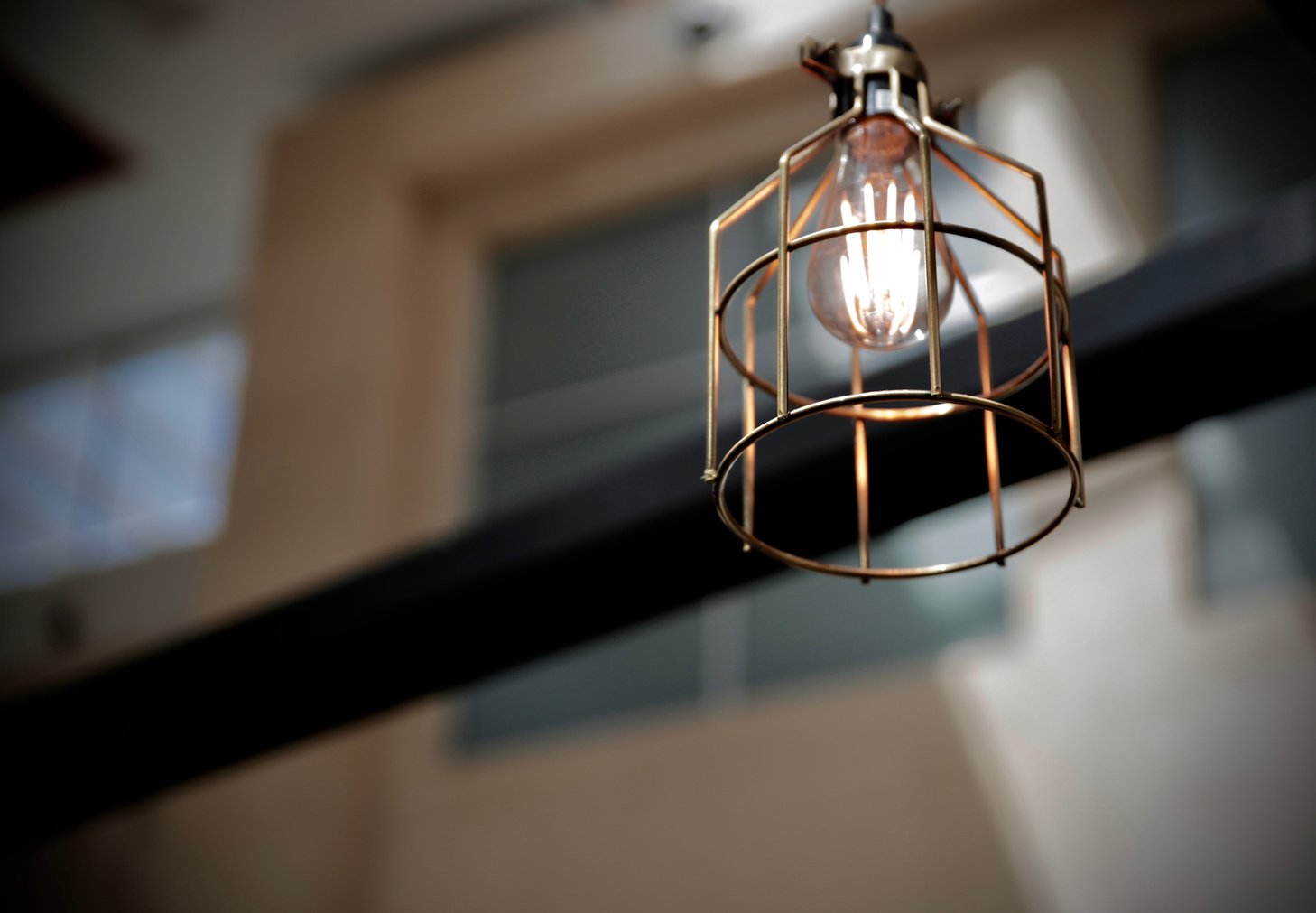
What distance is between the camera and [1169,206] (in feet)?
14.8

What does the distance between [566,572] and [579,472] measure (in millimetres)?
2439

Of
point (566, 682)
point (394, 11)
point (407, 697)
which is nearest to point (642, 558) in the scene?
point (407, 697)

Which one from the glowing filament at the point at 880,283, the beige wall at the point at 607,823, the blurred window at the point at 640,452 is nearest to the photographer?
the glowing filament at the point at 880,283

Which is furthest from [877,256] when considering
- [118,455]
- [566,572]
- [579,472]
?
[118,455]

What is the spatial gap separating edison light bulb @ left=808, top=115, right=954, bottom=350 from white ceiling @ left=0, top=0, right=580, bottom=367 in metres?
4.40

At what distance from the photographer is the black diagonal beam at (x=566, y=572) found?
2.13 m

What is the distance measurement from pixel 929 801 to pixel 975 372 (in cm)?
208

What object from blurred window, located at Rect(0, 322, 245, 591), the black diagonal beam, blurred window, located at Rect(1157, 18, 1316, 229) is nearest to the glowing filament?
the black diagonal beam

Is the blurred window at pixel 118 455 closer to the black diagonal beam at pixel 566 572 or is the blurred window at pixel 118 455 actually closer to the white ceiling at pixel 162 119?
the white ceiling at pixel 162 119

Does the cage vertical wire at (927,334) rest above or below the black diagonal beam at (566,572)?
below

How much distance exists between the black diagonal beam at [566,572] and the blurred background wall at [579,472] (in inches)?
64.3

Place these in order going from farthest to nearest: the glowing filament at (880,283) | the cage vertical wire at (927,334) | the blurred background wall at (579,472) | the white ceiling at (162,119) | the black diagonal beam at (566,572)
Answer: the white ceiling at (162,119) → the blurred background wall at (579,472) → the black diagonal beam at (566,572) → the glowing filament at (880,283) → the cage vertical wire at (927,334)

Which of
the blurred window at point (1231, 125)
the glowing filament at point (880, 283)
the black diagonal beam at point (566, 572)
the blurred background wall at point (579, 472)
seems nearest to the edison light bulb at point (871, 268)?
the glowing filament at point (880, 283)

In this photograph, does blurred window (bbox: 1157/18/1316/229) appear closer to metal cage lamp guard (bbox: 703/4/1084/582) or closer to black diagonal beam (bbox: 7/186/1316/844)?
black diagonal beam (bbox: 7/186/1316/844)
